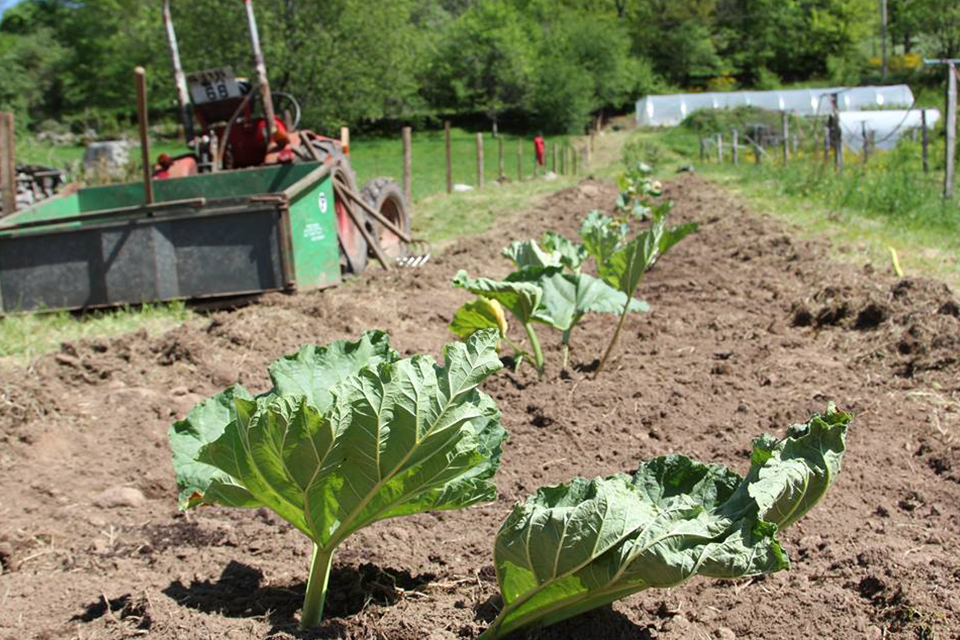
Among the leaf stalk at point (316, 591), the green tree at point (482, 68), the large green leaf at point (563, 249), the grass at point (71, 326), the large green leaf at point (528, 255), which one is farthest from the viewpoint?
the green tree at point (482, 68)

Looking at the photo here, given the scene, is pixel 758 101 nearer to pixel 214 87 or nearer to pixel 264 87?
pixel 214 87

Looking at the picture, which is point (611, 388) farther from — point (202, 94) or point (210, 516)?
point (202, 94)

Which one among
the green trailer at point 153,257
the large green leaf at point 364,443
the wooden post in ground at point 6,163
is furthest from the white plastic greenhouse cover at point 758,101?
the large green leaf at point 364,443

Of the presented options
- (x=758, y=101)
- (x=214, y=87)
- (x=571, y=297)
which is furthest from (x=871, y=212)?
(x=758, y=101)

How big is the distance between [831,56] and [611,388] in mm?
72595

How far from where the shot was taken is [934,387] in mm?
4508

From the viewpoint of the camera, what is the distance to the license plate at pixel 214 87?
9.24m

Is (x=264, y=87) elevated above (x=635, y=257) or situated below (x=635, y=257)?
above

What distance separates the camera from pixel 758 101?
5353 centimetres

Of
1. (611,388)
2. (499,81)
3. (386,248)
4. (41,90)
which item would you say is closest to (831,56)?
(499,81)

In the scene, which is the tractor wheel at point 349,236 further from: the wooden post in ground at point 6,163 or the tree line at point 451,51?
the tree line at point 451,51

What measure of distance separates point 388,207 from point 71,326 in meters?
4.54

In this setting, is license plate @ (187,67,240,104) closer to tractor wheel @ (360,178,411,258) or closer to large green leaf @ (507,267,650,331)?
tractor wheel @ (360,178,411,258)

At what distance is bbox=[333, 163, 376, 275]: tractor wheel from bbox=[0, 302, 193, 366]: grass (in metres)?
1.93
